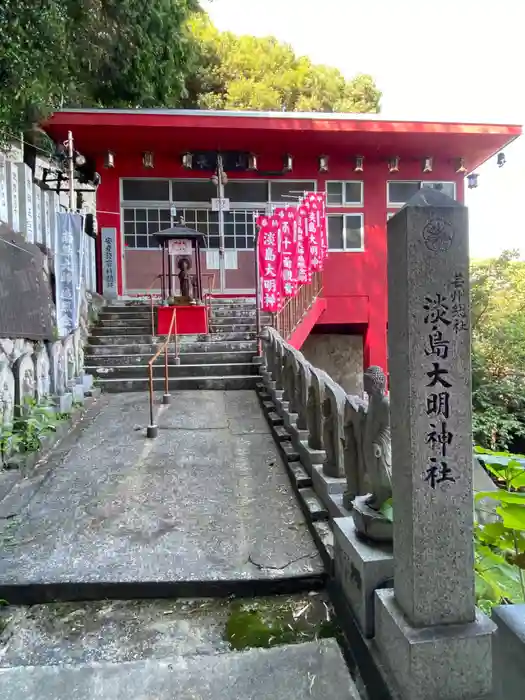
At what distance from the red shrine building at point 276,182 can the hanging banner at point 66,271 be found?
232 inches

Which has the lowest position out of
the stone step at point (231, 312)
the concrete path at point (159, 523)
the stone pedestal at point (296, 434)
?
the concrete path at point (159, 523)

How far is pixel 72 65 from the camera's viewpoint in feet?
27.5

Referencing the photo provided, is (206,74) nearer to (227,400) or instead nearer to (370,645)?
(227,400)

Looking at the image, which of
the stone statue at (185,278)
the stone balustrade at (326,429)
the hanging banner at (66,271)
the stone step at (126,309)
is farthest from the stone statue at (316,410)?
the stone step at (126,309)

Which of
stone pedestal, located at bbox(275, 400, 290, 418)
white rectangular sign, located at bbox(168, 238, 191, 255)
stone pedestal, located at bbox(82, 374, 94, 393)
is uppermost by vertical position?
white rectangular sign, located at bbox(168, 238, 191, 255)

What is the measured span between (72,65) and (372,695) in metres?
9.70

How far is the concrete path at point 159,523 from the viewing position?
2.94m

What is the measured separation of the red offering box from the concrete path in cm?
444

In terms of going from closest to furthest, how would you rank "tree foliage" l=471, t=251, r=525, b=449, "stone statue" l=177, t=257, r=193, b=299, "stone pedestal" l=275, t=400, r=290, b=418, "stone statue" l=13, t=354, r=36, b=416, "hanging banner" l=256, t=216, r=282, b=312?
1. "stone statue" l=13, t=354, r=36, b=416
2. "stone pedestal" l=275, t=400, r=290, b=418
3. "hanging banner" l=256, t=216, r=282, b=312
4. "stone statue" l=177, t=257, r=193, b=299
5. "tree foliage" l=471, t=251, r=525, b=449

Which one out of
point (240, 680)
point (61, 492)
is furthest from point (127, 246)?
point (240, 680)

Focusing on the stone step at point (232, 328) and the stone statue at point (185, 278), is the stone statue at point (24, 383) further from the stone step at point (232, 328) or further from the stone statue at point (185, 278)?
the stone statue at point (185, 278)

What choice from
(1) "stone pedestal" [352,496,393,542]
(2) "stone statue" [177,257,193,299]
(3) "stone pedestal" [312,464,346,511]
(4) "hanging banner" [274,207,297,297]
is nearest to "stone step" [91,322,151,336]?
(2) "stone statue" [177,257,193,299]

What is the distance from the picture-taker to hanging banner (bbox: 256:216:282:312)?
368 inches

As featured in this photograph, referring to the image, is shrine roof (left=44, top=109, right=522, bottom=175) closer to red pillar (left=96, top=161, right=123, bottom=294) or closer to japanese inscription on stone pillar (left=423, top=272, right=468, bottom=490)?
red pillar (left=96, top=161, right=123, bottom=294)
